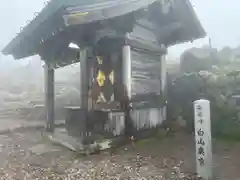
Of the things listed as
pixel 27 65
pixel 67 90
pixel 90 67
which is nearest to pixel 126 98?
pixel 90 67

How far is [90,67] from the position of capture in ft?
19.6

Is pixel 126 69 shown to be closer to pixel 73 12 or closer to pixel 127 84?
pixel 127 84

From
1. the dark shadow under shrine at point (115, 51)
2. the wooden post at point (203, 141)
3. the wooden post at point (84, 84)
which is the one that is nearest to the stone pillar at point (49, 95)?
the dark shadow under shrine at point (115, 51)

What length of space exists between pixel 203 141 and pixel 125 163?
5.43 feet

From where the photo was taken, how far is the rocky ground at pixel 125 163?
13.6 feet

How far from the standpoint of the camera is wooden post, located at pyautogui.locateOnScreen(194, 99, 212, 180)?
12.4ft

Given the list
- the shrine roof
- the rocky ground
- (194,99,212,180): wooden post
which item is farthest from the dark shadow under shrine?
(194,99,212,180): wooden post

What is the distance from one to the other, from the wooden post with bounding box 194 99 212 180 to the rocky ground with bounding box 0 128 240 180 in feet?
0.79

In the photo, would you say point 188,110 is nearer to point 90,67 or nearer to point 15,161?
point 90,67

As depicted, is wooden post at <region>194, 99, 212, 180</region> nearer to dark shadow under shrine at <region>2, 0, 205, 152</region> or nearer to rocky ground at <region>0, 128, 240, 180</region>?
rocky ground at <region>0, 128, 240, 180</region>

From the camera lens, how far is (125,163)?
187 inches

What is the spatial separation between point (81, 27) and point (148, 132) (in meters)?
3.32

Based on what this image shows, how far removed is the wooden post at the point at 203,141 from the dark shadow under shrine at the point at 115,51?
91.4 inches

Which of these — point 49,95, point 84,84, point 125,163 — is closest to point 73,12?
point 84,84
